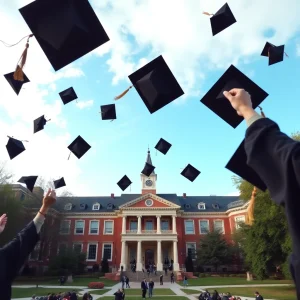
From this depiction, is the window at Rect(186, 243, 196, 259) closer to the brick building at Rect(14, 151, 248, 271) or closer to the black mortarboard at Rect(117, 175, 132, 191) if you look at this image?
the brick building at Rect(14, 151, 248, 271)

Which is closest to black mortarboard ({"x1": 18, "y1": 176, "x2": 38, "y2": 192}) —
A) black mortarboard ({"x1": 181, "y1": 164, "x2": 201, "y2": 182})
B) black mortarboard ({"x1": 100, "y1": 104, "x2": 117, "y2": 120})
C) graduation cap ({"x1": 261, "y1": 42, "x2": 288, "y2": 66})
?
black mortarboard ({"x1": 100, "y1": 104, "x2": 117, "y2": 120})

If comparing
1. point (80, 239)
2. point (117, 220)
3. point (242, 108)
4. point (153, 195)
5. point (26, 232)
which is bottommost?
point (26, 232)

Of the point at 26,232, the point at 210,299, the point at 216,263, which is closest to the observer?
the point at 26,232

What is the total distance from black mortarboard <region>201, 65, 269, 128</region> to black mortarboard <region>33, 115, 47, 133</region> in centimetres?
536

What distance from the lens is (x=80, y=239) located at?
42.8 m

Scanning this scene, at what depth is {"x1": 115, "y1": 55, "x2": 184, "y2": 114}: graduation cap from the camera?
14.8ft

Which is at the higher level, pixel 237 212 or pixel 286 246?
pixel 237 212

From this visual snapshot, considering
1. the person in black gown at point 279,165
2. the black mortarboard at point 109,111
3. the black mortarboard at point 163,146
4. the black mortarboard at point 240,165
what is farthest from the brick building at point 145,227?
the person in black gown at point 279,165

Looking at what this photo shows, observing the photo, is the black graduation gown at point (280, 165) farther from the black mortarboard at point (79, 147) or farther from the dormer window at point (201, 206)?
the dormer window at point (201, 206)

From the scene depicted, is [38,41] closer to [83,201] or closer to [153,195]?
[153,195]

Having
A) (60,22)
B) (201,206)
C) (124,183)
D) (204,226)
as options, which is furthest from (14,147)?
(201,206)

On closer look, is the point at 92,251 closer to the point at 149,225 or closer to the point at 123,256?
the point at 123,256

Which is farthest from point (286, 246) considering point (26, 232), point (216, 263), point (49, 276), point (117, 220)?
point (117, 220)

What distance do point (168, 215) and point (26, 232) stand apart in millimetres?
40615
